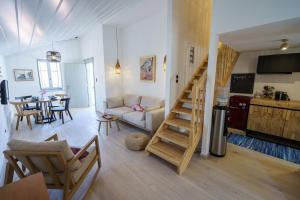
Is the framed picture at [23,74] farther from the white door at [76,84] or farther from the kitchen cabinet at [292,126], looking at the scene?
the kitchen cabinet at [292,126]

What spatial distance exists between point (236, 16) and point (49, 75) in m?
7.18

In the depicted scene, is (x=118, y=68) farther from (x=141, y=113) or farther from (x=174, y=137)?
(x=174, y=137)

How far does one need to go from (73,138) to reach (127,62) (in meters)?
3.11

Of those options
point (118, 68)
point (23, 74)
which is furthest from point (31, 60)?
point (118, 68)

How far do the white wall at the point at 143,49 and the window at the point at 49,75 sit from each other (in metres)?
3.41

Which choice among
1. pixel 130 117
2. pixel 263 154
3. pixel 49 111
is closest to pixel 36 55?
pixel 49 111

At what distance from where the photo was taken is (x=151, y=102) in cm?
420

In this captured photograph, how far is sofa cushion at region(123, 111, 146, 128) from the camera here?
355 centimetres

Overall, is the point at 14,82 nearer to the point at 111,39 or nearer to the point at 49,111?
the point at 49,111

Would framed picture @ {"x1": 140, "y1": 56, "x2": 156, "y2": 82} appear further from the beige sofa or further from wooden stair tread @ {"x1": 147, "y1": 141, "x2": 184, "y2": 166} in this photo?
wooden stair tread @ {"x1": 147, "y1": 141, "x2": 184, "y2": 166}

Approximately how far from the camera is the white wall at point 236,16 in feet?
5.35

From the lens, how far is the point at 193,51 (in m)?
3.32

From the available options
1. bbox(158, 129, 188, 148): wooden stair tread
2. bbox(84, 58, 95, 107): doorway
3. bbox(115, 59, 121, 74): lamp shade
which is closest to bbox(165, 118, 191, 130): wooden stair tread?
bbox(158, 129, 188, 148): wooden stair tread

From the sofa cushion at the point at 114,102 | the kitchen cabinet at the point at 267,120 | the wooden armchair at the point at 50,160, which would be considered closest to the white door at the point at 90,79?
the sofa cushion at the point at 114,102
